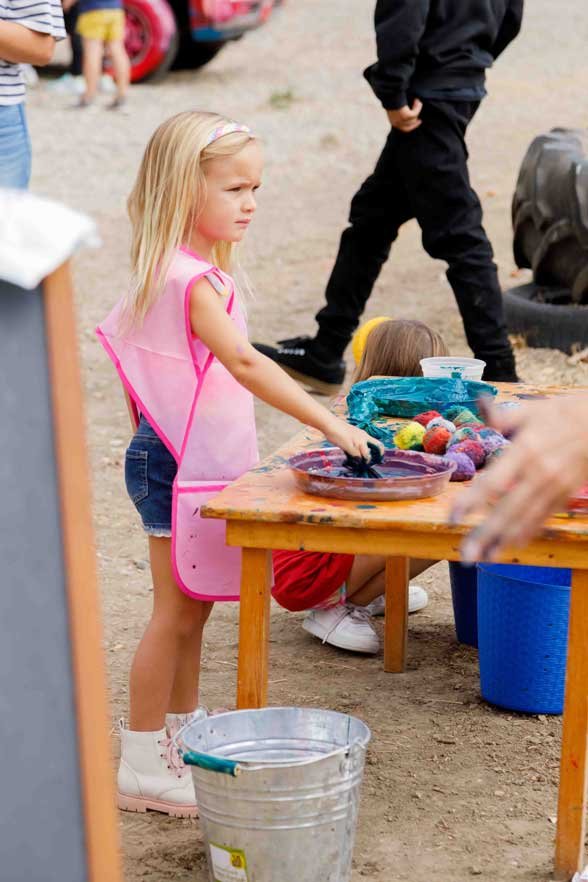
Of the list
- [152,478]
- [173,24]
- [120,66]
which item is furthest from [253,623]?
[173,24]

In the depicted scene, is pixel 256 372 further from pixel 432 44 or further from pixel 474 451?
pixel 432 44

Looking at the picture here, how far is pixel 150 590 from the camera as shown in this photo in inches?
176

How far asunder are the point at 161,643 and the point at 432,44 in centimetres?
311

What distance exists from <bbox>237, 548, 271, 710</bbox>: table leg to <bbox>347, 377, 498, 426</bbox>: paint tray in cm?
74

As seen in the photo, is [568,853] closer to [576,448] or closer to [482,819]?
[482,819]

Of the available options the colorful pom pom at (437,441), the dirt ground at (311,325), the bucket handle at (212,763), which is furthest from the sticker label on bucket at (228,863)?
the colorful pom pom at (437,441)

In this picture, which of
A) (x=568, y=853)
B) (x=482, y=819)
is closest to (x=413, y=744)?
(x=482, y=819)

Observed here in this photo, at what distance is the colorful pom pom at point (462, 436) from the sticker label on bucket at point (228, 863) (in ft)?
3.33

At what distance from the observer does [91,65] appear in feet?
39.5

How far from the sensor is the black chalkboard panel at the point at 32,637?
1.86 meters

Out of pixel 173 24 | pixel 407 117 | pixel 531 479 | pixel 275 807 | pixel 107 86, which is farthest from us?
pixel 173 24

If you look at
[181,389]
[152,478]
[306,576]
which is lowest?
[306,576]

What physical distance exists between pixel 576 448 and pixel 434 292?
622 centimetres

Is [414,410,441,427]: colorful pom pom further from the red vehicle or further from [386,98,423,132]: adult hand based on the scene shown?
the red vehicle
